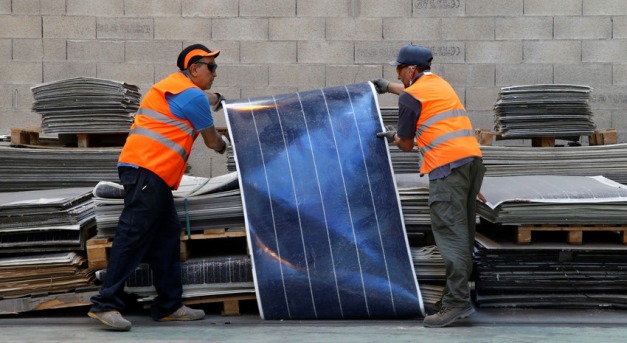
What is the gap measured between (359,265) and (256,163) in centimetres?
103

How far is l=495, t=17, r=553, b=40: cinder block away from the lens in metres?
9.30

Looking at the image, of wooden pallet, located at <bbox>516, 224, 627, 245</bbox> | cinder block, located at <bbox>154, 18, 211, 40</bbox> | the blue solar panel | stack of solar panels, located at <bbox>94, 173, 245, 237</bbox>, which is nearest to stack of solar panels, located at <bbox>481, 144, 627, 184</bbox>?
wooden pallet, located at <bbox>516, 224, 627, 245</bbox>

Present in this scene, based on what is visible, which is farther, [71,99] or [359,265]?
[71,99]

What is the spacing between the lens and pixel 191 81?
598 cm

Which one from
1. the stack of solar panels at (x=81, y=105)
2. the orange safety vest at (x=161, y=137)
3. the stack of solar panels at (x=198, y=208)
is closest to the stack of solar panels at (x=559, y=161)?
the stack of solar panels at (x=198, y=208)

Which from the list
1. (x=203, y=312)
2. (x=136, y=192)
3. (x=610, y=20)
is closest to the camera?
(x=136, y=192)

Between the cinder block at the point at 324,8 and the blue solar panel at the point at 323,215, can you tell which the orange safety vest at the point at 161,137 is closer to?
the blue solar panel at the point at 323,215

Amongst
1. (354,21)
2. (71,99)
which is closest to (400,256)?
(71,99)

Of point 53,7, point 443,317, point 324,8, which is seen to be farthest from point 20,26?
point 443,317

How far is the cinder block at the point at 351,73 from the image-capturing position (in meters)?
9.38

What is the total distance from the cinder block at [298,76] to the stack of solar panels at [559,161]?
2.47 meters

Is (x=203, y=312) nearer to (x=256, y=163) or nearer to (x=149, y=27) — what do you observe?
(x=256, y=163)

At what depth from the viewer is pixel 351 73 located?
938cm

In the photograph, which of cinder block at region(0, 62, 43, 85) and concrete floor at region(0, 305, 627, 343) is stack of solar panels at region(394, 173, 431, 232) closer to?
concrete floor at region(0, 305, 627, 343)
